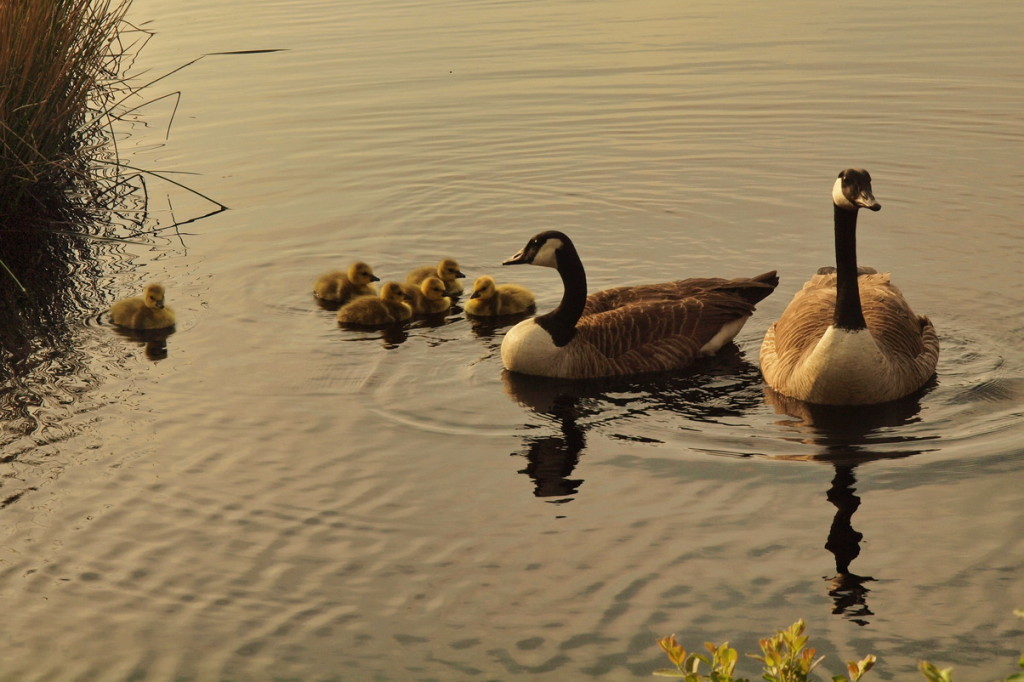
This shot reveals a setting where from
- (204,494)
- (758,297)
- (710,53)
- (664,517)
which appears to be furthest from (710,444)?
(710,53)

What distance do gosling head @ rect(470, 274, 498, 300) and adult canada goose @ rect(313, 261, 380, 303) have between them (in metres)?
1.14

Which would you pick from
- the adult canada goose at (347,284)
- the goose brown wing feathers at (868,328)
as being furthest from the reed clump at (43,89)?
the goose brown wing feathers at (868,328)

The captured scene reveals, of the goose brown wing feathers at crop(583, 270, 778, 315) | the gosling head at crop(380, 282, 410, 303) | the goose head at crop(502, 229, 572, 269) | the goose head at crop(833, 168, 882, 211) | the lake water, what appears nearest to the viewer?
the lake water

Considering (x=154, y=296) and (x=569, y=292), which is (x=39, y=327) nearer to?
(x=154, y=296)

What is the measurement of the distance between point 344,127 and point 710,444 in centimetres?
1131

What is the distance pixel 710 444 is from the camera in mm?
8977

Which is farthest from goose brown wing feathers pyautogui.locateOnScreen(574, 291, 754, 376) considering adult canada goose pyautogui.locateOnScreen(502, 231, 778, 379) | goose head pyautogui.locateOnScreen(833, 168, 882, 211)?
goose head pyautogui.locateOnScreen(833, 168, 882, 211)

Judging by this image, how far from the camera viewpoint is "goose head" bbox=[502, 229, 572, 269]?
10789 millimetres

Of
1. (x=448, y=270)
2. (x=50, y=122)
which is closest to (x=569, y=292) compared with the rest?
(x=448, y=270)

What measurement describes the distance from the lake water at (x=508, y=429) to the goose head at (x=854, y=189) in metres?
1.51

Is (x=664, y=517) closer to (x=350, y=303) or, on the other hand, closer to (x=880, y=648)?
(x=880, y=648)

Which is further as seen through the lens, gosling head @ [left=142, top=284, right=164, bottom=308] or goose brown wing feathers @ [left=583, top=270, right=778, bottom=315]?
gosling head @ [left=142, top=284, right=164, bottom=308]

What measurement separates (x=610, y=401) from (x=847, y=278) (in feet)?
6.48

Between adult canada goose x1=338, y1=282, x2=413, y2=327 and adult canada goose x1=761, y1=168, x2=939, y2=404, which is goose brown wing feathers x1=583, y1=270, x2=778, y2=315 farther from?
adult canada goose x1=338, y1=282, x2=413, y2=327
